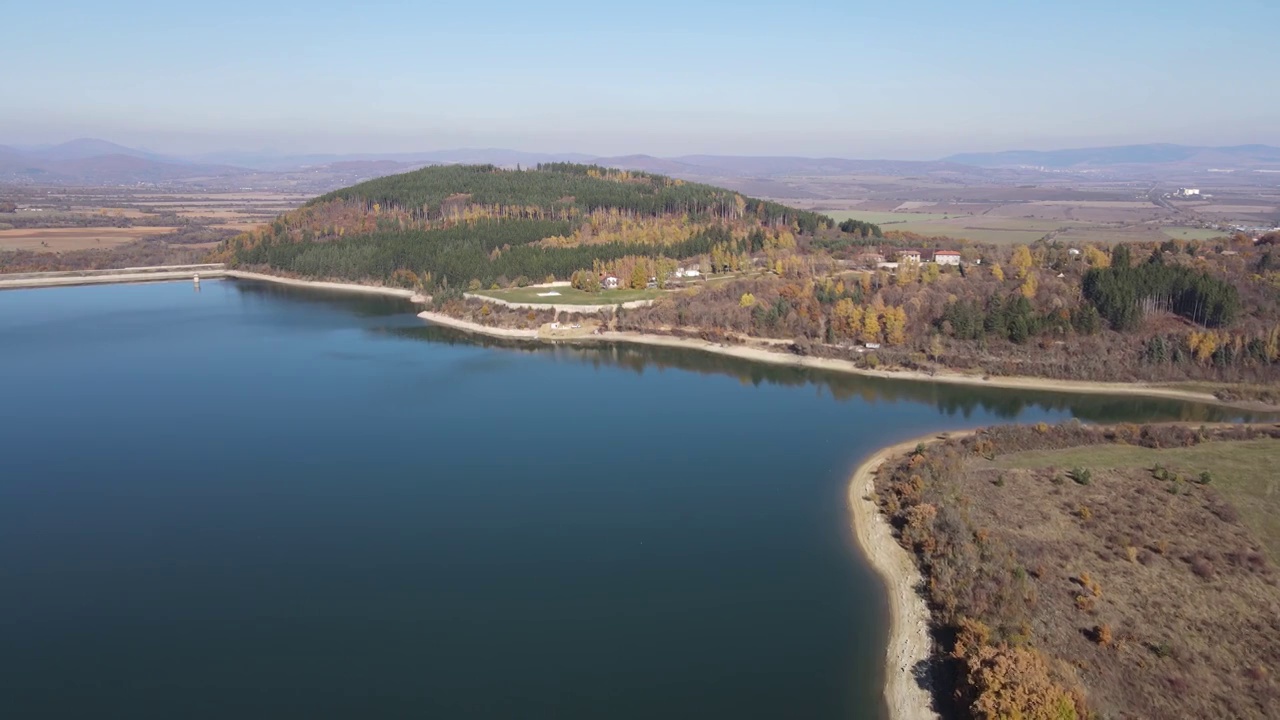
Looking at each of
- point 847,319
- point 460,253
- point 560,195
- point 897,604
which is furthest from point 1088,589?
point 560,195

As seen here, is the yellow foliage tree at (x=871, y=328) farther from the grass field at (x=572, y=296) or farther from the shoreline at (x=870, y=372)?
the grass field at (x=572, y=296)

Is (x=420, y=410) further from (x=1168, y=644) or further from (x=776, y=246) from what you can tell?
(x=776, y=246)

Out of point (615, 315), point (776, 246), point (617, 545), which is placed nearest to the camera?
point (617, 545)

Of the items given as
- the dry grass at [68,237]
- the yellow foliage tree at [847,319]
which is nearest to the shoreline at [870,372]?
the yellow foliage tree at [847,319]

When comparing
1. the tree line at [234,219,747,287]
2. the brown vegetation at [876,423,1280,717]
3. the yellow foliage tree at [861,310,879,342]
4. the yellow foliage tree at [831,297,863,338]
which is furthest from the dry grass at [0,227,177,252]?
the brown vegetation at [876,423,1280,717]

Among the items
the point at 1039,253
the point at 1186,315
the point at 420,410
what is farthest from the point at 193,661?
the point at 1039,253
